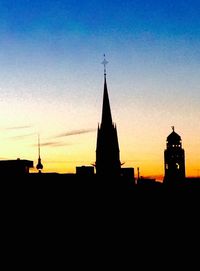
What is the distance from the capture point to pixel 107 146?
115 metres

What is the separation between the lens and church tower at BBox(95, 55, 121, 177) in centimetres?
11219

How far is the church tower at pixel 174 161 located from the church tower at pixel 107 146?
35607 mm

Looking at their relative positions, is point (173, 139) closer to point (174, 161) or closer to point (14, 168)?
point (174, 161)

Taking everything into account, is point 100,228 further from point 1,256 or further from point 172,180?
point 172,180

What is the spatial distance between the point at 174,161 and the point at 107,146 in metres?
44.0

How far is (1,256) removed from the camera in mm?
35781

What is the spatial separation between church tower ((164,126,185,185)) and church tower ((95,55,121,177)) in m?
35.6

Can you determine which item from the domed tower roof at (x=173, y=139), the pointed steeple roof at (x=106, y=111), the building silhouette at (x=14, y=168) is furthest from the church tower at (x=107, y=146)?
the building silhouette at (x=14, y=168)

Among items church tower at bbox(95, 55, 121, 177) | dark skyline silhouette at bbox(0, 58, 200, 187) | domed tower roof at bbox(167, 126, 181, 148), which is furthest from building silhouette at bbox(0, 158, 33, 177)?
church tower at bbox(95, 55, 121, 177)

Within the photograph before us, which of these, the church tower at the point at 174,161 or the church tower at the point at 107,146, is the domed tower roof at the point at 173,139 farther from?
the church tower at the point at 107,146

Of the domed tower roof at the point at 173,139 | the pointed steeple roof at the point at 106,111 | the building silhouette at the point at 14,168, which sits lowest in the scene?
the building silhouette at the point at 14,168

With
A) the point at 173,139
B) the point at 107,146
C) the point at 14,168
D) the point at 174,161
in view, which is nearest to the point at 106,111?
the point at 107,146

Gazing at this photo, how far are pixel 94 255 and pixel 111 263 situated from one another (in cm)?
178

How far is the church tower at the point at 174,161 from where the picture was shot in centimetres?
7206
